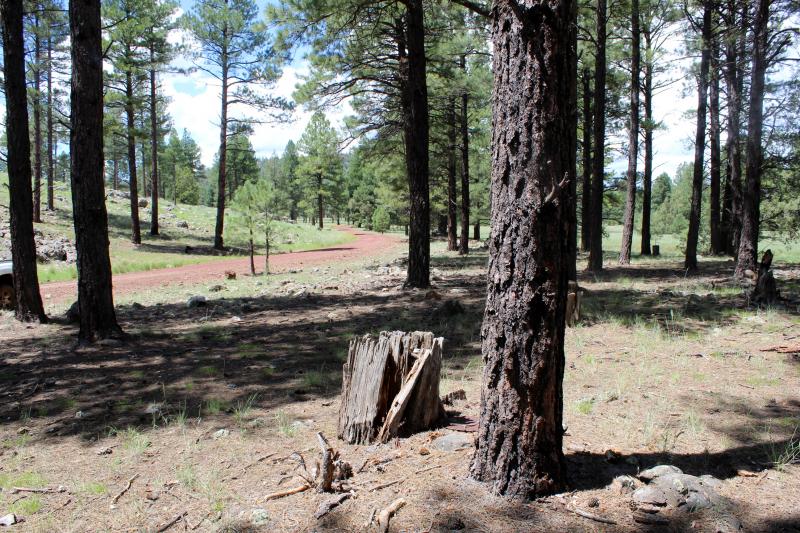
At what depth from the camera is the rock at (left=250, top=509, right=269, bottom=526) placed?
9.79 ft

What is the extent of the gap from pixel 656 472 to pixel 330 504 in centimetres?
193

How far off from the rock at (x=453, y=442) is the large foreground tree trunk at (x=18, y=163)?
834cm

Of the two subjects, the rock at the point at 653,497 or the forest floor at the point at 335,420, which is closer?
the rock at the point at 653,497

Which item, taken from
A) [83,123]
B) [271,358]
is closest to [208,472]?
[271,358]

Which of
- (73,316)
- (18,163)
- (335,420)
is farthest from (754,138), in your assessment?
(18,163)

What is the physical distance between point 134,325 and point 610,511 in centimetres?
864

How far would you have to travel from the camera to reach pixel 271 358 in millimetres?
6922

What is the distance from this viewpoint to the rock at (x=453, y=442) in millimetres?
3596

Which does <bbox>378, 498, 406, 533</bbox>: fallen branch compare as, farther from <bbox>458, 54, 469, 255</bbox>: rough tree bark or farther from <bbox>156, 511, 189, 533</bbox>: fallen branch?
<bbox>458, 54, 469, 255</bbox>: rough tree bark

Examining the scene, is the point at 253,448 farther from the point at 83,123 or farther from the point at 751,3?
the point at 751,3

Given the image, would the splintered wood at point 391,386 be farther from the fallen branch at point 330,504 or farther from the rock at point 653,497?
the rock at point 653,497

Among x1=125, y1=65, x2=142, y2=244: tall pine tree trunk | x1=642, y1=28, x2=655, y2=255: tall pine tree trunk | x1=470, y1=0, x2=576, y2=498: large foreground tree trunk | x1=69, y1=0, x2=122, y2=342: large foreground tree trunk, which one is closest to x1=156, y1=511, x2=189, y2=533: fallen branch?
x1=470, y1=0, x2=576, y2=498: large foreground tree trunk

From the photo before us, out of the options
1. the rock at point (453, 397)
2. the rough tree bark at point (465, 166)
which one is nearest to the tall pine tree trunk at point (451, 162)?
the rough tree bark at point (465, 166)

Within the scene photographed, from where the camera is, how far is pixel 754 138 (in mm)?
10336
